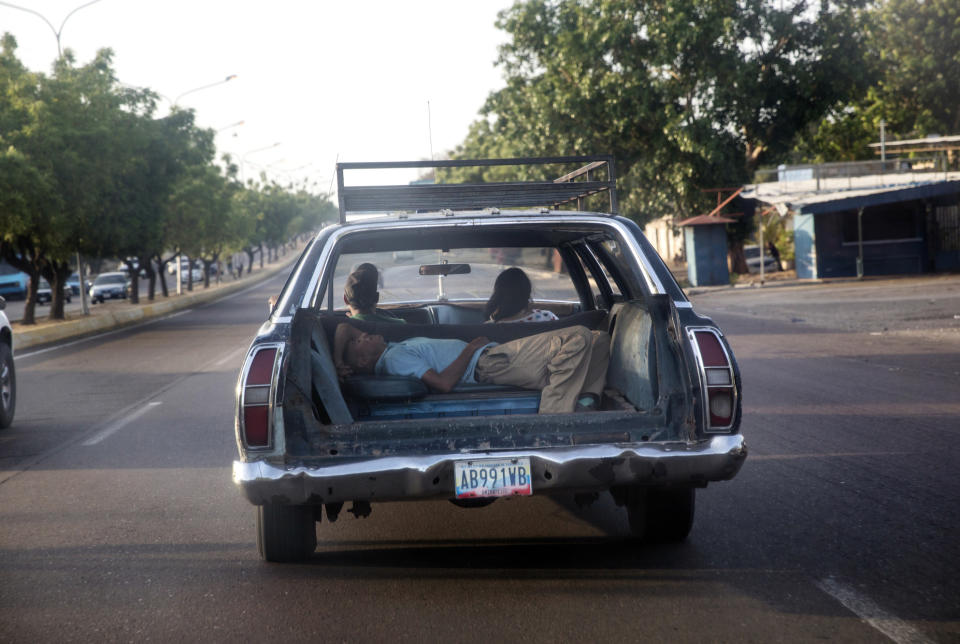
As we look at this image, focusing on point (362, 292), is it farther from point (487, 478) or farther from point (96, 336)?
point (96, 336)

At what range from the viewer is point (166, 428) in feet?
31.1

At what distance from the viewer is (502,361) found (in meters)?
5.22

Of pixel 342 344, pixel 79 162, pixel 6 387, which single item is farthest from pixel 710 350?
pixel 79 162

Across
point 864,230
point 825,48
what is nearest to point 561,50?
point 825,48

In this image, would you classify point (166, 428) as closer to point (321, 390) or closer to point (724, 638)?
point (321, 390)

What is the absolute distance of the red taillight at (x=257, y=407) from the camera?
4289mm

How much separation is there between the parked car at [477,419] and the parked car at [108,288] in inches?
1874

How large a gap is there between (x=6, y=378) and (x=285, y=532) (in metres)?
6.39

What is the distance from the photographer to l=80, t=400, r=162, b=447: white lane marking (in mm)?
8956

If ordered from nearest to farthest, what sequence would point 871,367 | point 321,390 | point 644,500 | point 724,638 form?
point 724,638, point 321,390, point 644,500, point 871,367

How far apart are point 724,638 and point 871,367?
9138mm

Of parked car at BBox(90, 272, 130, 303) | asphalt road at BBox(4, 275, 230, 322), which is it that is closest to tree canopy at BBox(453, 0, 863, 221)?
asphalt road at BBox(4, 275, 230, 322)

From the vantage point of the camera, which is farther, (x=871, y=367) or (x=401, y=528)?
(x=871, y=367)

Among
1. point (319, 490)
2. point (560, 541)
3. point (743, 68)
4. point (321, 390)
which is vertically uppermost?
point (743, 68)
